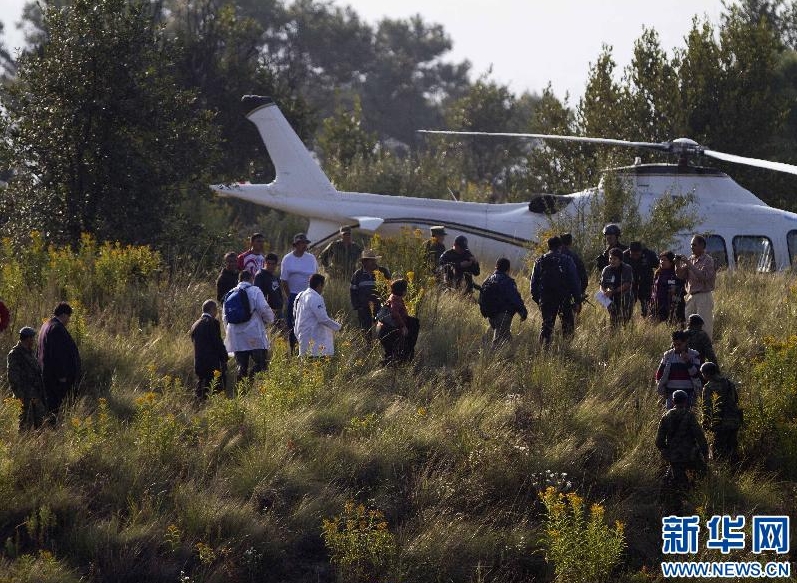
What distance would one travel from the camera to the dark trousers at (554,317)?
15.9 m

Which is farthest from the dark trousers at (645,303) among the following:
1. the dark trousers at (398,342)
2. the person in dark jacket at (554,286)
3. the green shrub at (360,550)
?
the green shrub at (360,550)

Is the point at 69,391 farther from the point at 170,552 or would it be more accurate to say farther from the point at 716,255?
the point at 716,255

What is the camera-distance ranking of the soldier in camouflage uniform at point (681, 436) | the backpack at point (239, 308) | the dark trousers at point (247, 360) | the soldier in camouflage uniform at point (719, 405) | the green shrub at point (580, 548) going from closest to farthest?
the green shrub at point (580, 548)
the soldier in camouflage uniform at point (681, 436)
the soldier in camouflage uniform at point (719, 405)
the backpack at point (239, 308)
the dark trousers at point (247, 360)

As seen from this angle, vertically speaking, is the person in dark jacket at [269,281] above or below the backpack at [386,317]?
above

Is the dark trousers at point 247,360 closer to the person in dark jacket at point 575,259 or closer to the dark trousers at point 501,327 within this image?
the dark trousers at point 501,327

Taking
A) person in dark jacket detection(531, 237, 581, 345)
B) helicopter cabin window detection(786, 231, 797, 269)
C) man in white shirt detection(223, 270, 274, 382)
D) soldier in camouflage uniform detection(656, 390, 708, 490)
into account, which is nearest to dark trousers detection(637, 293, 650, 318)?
person in dark jacket detection(531, 237, 581, 345)

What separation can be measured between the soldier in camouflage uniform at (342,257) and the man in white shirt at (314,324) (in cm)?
418

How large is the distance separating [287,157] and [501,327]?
9140 mm

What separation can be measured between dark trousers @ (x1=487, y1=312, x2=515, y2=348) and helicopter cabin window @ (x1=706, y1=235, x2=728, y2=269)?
21.5 feet

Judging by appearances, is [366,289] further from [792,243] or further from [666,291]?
[792,243]

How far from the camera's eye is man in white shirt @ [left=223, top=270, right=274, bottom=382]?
46.3 ft

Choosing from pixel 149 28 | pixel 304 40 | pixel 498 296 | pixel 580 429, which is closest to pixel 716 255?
pixel 498 296

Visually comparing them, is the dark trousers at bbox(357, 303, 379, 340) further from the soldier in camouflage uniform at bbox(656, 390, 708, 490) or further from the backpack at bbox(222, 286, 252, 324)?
the soldier in camouflage uniform at bbox(656, 390, 708, 490)

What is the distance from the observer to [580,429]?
45.6ft
